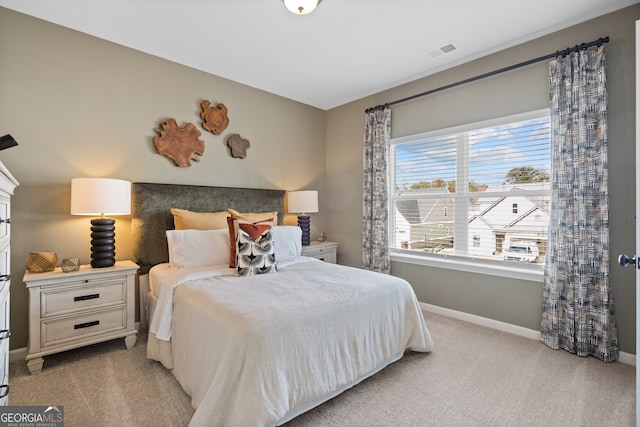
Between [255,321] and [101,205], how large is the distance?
1743mm

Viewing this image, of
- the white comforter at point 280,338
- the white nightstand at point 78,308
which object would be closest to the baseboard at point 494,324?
the white comforter at point 280,338

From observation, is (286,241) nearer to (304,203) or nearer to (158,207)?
(304,203)

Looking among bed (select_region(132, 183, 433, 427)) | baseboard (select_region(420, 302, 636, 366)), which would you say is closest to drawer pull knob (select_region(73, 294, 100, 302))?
bed (select_region(132, 183, 433, 427))

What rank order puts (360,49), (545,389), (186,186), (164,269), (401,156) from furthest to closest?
(401,156)
(186,186)
(360,49)
(164,269)
(545,389)

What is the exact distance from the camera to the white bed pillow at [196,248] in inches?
105

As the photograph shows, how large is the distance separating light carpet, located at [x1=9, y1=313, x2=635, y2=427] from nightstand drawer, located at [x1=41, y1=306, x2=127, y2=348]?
215 millimetres

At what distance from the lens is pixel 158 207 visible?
120 inches

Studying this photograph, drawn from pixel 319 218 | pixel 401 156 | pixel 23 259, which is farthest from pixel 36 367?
pixel 401 156

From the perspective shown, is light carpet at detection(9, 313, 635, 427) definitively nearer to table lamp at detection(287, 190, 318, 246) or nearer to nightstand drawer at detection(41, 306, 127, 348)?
nightstand drawer at detection(41, 306, 127, 348)

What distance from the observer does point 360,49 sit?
3006 millimetres

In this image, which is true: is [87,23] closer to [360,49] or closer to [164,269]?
[164,269]

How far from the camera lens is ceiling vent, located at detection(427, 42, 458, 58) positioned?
9.61 ft

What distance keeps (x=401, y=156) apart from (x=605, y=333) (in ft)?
8.51

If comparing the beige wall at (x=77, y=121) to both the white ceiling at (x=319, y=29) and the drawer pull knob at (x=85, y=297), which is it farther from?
the drawer pull knob at (x=85, y=297)
